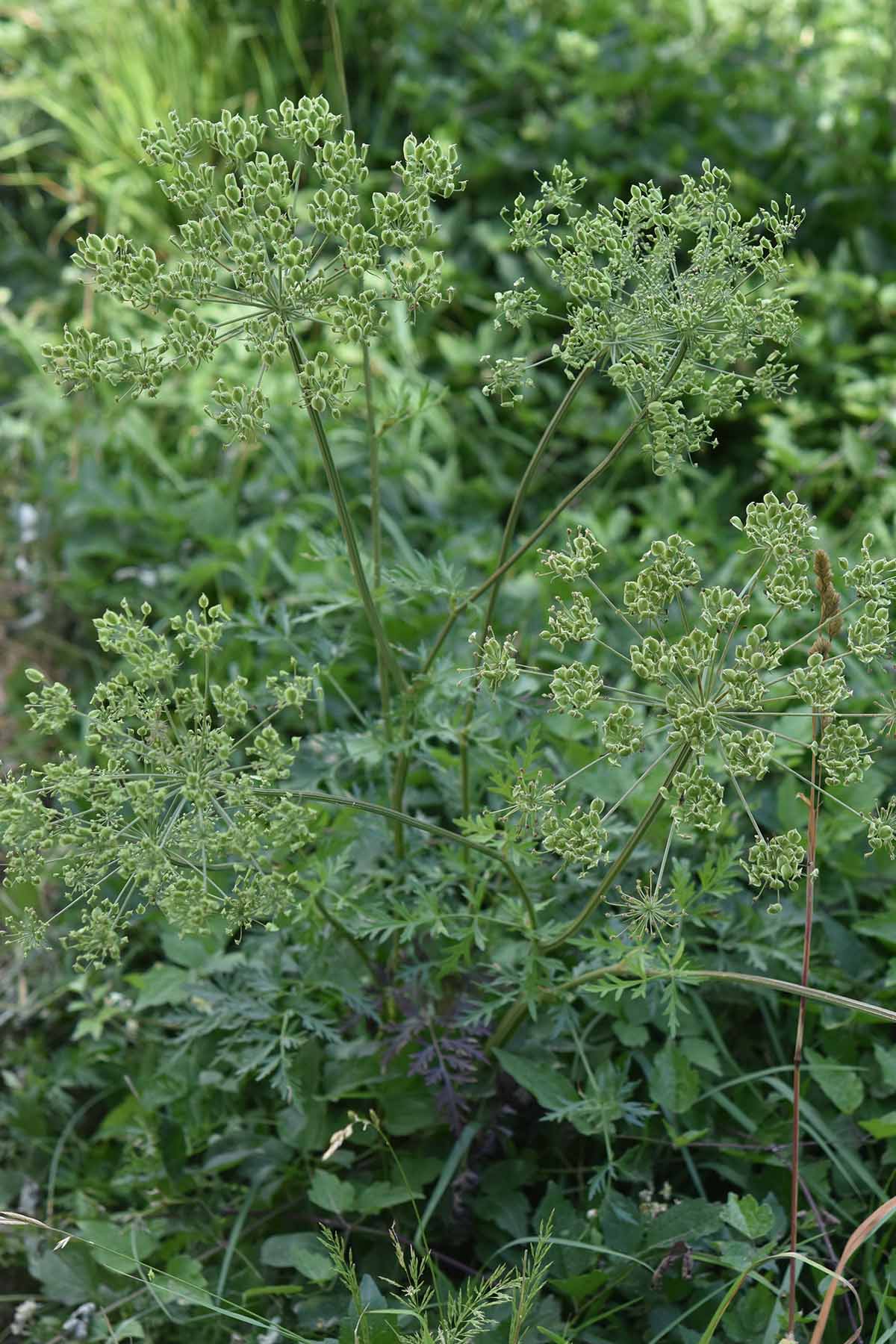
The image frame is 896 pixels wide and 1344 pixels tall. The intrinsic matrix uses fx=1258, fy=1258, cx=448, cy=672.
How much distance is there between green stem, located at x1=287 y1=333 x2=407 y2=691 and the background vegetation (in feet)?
0.47

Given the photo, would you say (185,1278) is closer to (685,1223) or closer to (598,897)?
(685,1223)

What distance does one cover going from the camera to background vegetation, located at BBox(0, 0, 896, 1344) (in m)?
2.19

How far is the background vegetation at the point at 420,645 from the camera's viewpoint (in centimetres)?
A: 219

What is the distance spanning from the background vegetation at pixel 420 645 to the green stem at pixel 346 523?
14 cm

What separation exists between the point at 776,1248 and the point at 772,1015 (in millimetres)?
563

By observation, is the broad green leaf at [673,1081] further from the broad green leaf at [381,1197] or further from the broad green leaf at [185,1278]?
the broad green leaf at [185,1278]

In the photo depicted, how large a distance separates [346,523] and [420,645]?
1.69 feet

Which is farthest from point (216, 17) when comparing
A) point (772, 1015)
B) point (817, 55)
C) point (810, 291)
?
point (772, 1015)

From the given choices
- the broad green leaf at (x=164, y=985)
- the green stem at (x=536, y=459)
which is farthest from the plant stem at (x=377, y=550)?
the broad green leaf at (x=164, y=985)

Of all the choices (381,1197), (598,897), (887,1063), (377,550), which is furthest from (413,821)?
(887,1063)

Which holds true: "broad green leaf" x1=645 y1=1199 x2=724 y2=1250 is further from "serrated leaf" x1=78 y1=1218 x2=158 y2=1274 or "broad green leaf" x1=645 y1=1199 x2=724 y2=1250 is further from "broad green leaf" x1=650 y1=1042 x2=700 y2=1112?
"serrated leaf" x1=78 y1=1218 x2=158 y2=1274

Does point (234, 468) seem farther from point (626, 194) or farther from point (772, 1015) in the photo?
point (772, 1015)

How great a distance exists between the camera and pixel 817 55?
4977mm

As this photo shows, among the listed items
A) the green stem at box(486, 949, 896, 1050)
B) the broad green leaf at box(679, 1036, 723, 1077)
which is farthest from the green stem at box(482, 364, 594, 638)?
the broad green leaf at box(679, 1036, 723, 1077)
